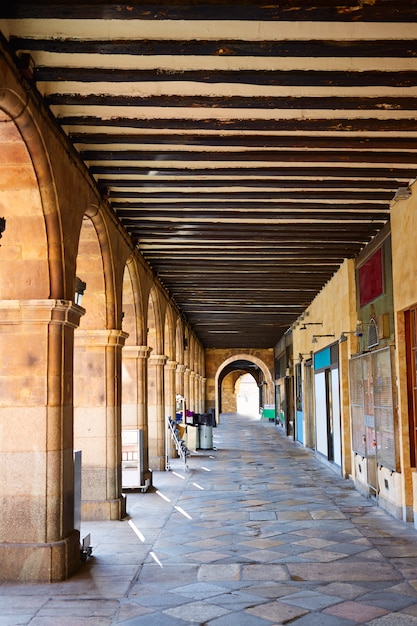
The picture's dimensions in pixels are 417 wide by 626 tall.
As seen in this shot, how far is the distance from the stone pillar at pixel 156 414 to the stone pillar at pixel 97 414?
4.25 m

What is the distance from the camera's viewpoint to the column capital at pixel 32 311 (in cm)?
496

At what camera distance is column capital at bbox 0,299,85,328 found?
496 centimetres

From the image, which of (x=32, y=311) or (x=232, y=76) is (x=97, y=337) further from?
(x=232, y=76)

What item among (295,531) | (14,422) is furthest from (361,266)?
(14,422)

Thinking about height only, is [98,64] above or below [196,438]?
above

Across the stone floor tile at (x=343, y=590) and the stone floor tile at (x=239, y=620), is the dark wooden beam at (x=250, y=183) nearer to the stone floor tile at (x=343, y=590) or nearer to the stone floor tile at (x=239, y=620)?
the stone floor tile at (x=343, y=590)

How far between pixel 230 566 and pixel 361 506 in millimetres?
3296

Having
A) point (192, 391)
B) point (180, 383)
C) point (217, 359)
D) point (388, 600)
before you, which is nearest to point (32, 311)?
point (388, 600)

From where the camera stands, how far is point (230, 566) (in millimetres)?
5211

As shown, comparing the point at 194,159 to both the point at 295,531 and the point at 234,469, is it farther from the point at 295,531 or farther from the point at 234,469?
the point at 234,469

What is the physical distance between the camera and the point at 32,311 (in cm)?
498

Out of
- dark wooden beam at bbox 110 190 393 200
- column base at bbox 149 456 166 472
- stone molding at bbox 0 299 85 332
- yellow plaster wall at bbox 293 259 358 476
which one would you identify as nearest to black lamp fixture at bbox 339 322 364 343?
yellow plaster wall at bbox 293 259 358 476

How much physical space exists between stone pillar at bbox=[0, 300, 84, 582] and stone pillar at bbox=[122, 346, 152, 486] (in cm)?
426

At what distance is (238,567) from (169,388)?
8.39 m
